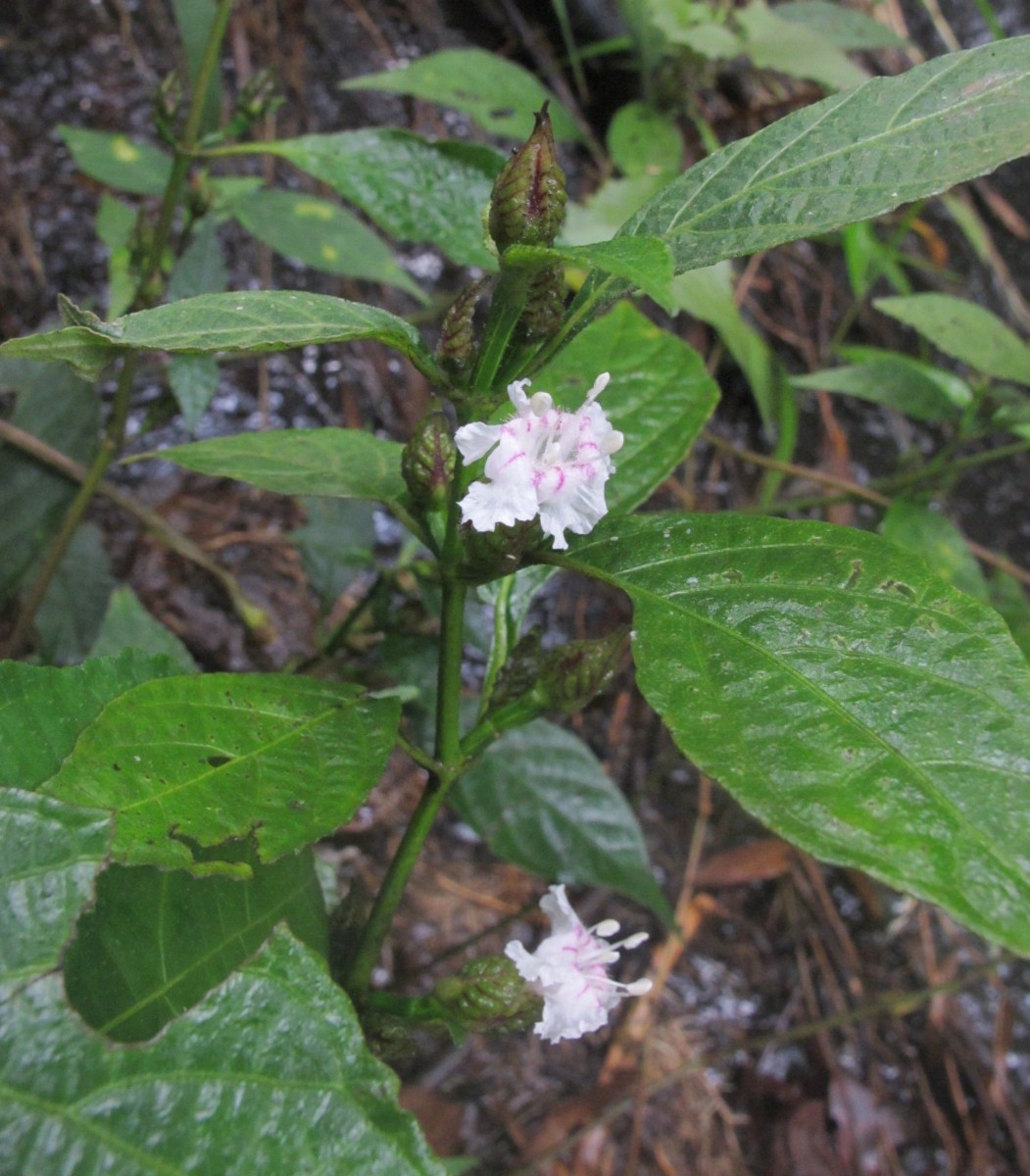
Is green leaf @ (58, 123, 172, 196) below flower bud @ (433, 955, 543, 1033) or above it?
above

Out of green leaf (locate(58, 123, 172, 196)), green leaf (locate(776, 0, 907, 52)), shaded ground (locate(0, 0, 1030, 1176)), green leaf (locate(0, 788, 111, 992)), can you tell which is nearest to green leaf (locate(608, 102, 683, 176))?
shaded ground (locate(0, 0, 1030, 1176))

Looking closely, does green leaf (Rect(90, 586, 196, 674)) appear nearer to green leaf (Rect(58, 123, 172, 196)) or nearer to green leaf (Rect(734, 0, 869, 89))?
green leaf (Rect(58, 123, 172, 196))

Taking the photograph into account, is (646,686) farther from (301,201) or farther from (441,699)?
(301,201)

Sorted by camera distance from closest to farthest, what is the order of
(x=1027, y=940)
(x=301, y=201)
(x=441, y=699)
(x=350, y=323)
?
(x=1027, y=940), (x=350, y=323), (x=441, y=699), (x=301, y=201)

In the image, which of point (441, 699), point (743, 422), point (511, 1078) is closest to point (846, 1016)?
point (511, 1078)

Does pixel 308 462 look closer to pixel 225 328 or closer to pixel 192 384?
pixel 225 328

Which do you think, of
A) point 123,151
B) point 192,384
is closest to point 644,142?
point 123,151

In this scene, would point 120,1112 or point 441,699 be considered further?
A: point 441,699
